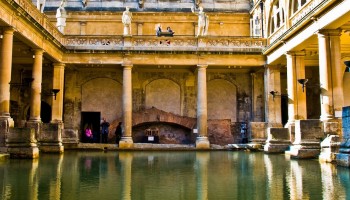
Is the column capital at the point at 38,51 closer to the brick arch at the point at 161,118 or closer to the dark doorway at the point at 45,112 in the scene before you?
the brick arch at the point at 161,118

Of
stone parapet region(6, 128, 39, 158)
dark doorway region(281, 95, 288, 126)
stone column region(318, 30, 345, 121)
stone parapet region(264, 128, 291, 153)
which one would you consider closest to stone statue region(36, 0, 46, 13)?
stone parapet region(6, 128, 39, 158)

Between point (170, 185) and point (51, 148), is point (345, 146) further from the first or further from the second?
point (51, 148)

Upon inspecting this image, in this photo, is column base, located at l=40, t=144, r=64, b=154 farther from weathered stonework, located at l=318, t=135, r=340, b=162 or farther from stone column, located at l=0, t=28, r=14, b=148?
weathered stonework, located at l=318, t=135, r=340, b=162

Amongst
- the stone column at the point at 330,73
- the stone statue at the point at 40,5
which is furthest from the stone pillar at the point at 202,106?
the stone statue at the point at 40,5

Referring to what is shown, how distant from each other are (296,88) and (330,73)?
4956mm

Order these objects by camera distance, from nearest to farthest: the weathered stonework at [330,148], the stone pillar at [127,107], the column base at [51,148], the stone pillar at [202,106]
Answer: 1. the weathered stonework at [330,148]
2. the column base at [51,148]
3. the stone pillar at [127,107]
4. the stone pillar at [202,106]

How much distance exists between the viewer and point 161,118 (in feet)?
101

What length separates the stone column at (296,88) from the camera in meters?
23.0

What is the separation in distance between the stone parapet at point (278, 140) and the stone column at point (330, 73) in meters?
4.79

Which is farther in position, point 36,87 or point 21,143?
point 36,87

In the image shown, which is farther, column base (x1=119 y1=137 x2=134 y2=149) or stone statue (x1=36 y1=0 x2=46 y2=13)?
column base (x1=119 y1=137 x2=134 y2=149)

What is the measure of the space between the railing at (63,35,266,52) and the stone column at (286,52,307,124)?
15.9 ft

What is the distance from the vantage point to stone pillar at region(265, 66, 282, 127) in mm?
27297

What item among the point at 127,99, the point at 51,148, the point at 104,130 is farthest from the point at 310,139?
the point at 104,130
